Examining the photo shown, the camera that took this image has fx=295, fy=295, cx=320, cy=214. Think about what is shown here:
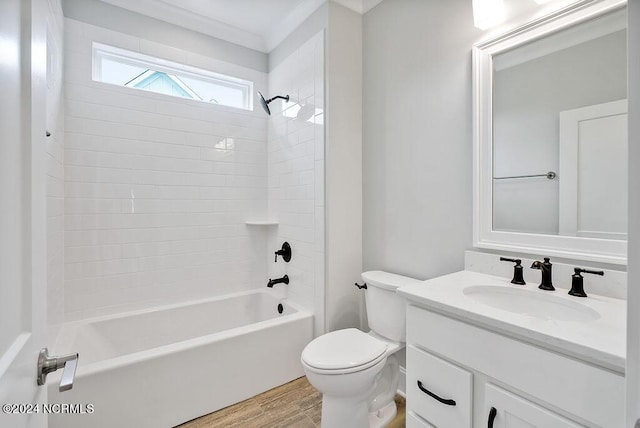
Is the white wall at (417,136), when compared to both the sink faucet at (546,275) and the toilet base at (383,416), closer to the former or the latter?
the sink faucet at (546,275)

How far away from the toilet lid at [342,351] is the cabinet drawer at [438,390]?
27 centimetres

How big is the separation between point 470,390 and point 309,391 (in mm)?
1245

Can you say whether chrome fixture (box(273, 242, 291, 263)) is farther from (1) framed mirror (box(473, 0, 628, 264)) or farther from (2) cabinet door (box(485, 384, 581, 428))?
(2) cabinet door (box(485, 384, 581, 428))

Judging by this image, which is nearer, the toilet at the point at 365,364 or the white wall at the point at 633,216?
the white wall at the point at 633,216

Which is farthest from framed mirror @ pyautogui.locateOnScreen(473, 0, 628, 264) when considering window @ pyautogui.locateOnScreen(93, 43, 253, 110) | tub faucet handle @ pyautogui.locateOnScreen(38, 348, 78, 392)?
window @ pyautogui.locateOnScreen(93, 43, 253, 110)

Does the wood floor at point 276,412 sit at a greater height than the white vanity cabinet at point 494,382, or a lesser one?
lesser

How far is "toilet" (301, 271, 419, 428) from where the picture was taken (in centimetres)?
139

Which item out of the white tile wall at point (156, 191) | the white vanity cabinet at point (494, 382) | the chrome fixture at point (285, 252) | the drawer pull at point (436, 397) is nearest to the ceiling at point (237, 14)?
the white tile wall at point (156, 191)

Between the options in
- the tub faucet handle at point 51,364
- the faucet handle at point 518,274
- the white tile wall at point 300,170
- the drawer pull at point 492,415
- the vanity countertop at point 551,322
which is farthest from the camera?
the white tile wall at point 300,170

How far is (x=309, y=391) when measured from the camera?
6.41 ft

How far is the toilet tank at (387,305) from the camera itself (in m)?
1.66

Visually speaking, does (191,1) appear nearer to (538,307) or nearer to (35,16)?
(35,16)

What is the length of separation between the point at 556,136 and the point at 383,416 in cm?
167

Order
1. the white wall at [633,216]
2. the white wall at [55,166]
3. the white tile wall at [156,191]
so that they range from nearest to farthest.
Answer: the white wall at [633,216] → the white wall at [55,166] → the white tile wall at [156,191]
